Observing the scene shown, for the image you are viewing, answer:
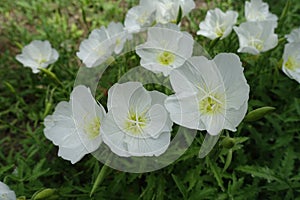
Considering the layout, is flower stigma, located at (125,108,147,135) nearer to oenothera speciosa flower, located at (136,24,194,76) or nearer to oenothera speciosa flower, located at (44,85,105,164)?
oenothera speciosa flower, located at (44,85,105,164)

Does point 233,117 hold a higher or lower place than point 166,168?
higher

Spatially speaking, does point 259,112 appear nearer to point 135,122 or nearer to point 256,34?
point 135,122

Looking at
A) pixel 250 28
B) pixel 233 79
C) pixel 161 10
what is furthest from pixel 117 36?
pixel 233 79

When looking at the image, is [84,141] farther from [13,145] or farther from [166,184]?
[13,145]

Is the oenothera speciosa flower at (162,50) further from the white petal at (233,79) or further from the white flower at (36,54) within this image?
the white flower at (36,54)

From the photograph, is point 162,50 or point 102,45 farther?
point 102,45

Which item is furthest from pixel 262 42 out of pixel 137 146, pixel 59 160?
pixel 59 160

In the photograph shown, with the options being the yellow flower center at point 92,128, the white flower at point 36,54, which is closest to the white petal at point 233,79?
the yellow flower center at point 92,128
